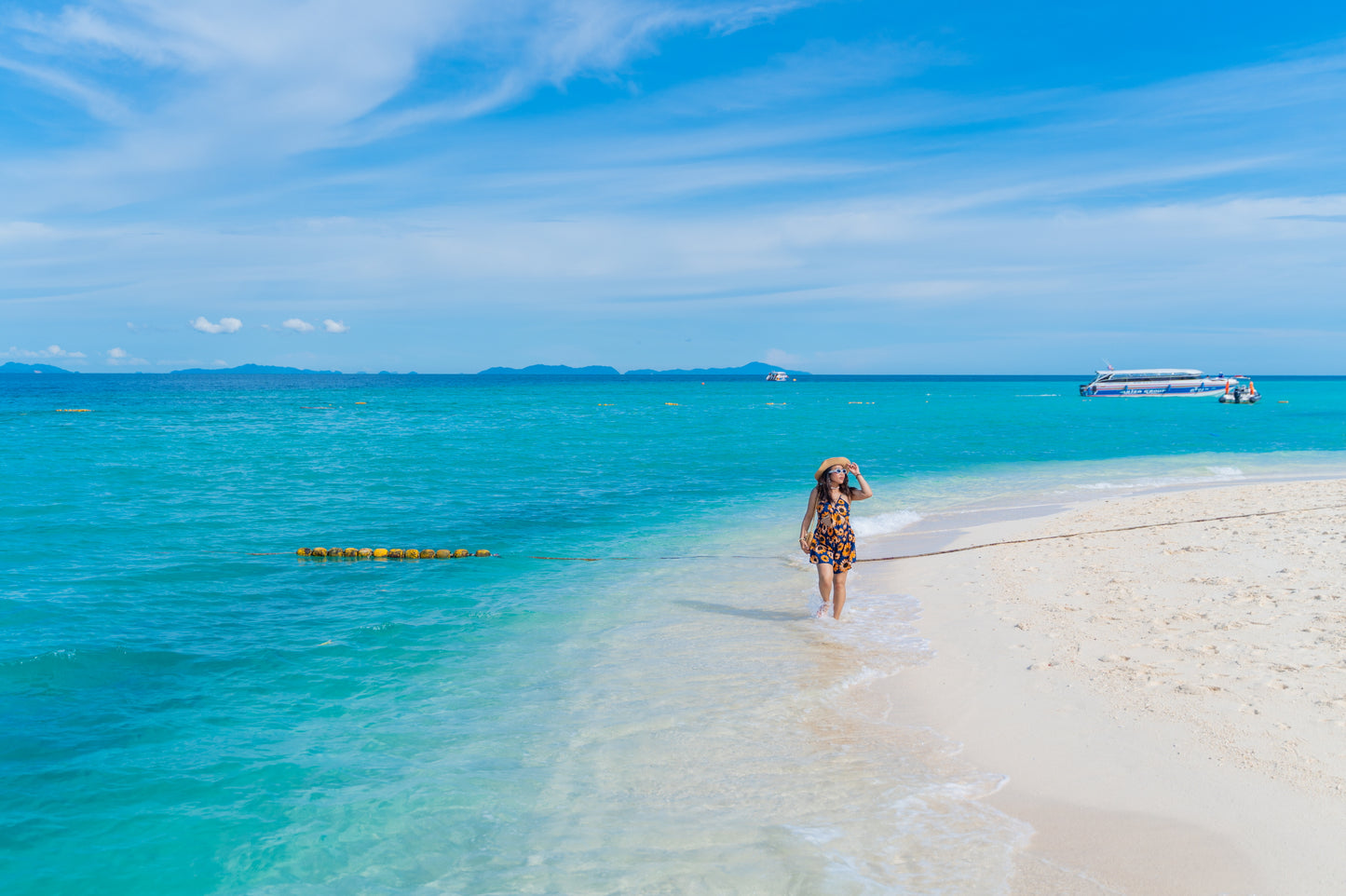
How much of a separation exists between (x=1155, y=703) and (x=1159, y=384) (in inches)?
4817

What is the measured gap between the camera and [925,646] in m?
9.09

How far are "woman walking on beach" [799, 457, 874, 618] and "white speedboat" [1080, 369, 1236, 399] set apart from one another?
118 meters

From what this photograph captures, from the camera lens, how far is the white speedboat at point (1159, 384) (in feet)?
354

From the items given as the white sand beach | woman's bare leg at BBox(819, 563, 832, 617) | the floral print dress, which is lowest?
the white sand beach

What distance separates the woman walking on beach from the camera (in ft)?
31.7

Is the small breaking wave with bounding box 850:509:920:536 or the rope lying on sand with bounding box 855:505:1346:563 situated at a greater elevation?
the rope lying on sand with bounding box 855:505:1346:563

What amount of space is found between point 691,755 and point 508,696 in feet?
7.97

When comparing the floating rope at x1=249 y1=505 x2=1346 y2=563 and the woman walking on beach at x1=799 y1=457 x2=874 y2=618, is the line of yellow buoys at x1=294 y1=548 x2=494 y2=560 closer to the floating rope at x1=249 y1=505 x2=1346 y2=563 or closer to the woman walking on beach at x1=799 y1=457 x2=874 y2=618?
the floating rope at x1=249 y1=505 x2=1346 y2=563

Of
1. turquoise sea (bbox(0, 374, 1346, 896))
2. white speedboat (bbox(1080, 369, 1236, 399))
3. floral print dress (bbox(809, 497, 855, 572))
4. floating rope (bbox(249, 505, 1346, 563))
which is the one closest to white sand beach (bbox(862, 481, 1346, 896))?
turquoise sea (bbox(0, 374, 1346, 896))

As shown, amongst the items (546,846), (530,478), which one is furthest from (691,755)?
(530,478)

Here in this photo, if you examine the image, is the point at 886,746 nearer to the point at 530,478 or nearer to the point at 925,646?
the point at 925,646

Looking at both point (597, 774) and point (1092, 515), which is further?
point (1092, 515)

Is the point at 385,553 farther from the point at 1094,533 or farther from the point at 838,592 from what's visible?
the point at 1094,533

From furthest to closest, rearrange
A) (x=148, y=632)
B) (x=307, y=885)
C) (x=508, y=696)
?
(x=148, y=632), (x=508, y=696), (x=307, y=885)
